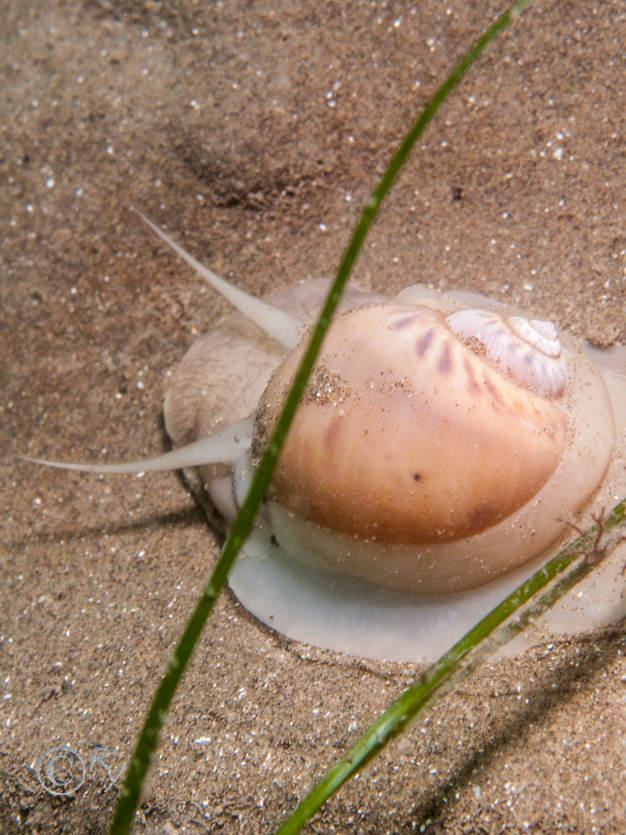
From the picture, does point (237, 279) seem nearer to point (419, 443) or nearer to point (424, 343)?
point (424, 343)

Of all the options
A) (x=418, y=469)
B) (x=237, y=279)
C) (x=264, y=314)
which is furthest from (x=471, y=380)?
(x=237, y=279)

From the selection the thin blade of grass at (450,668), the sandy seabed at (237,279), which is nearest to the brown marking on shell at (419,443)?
the thin blade of grass at (450,668)

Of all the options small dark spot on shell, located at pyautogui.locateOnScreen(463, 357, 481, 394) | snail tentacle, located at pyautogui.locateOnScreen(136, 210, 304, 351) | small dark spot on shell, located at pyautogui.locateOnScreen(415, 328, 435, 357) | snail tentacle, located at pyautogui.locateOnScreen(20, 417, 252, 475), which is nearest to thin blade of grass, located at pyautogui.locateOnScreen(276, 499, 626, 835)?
small dark spot on shell, located at pyautogui.locateOnScreen(463, 357, 481, 394)

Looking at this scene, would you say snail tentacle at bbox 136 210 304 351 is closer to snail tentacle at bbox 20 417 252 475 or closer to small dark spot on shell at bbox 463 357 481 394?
snail tentacle at bbox 20 417 252 475

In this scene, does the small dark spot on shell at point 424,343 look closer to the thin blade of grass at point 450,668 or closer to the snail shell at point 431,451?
the snail shell at point 431,451

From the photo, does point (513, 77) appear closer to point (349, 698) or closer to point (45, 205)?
point (45, 205)
